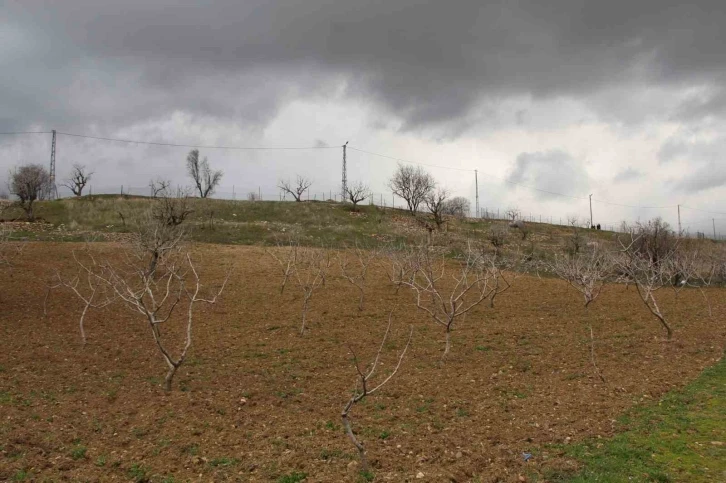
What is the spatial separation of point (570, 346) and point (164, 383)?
9.73 m

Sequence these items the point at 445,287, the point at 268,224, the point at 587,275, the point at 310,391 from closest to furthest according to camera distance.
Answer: the point at 310,391, the point at 587,275, the point at 445,287, the point at 268,224

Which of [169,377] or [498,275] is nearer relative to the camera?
[169,377]

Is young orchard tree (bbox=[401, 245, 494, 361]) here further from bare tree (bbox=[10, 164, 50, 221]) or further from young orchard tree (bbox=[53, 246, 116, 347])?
bare tree (bbox=[10, 164, 50, 221])

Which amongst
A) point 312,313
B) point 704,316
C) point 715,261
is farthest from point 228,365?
point 715,261

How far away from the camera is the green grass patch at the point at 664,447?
18.2 ft

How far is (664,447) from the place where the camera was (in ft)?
20.5

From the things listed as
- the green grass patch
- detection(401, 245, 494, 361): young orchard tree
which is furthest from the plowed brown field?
detection(401, 245, 494, 361): young orchard tree

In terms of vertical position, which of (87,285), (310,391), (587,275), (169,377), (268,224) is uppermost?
(268,224)

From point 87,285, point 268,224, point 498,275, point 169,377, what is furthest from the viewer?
point 268,224

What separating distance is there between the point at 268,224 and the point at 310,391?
32778 mm

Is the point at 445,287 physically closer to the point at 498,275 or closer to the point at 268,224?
the point at 498,275

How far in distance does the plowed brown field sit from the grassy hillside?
47.9ft

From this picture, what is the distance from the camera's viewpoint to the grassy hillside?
111ft

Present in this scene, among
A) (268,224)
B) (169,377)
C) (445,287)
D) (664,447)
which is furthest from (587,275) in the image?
(268,224)
